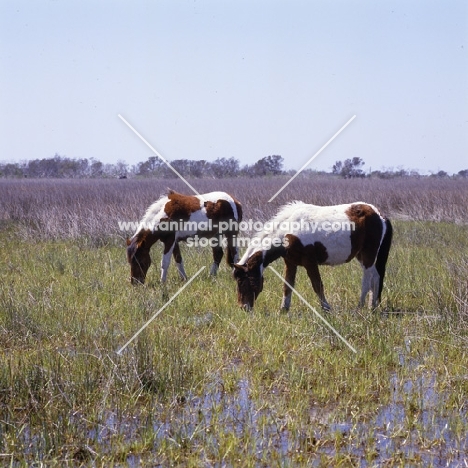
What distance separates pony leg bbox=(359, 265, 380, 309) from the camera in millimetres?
8641

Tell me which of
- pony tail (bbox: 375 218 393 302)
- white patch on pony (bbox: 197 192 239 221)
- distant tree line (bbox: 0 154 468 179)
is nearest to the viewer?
pony tail (bbox: 375 218 393 302)

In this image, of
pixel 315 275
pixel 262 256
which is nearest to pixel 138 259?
pixel 262 256

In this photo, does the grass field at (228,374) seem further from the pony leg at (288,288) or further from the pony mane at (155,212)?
the pony mane at (155,212)

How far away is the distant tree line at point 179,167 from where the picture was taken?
50394 millimetres

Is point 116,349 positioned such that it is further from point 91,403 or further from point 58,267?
point 58,267

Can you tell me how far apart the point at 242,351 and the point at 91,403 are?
79.0 inches

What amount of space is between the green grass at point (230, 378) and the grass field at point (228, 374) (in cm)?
2

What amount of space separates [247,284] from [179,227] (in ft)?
8.81

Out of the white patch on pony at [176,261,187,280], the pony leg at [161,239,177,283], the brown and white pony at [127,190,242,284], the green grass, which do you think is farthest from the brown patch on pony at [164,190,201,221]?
the green grass

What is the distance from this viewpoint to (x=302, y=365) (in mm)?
6402

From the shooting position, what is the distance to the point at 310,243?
8.28 meters

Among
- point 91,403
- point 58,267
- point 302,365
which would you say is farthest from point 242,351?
point 58,267

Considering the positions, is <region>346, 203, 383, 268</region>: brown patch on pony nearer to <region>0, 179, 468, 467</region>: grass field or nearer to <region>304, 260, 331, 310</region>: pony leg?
<region>304, 260, 331, 310</region>: pony leg

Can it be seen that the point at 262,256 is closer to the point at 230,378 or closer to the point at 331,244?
the point at 331,244
